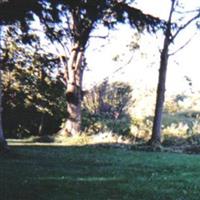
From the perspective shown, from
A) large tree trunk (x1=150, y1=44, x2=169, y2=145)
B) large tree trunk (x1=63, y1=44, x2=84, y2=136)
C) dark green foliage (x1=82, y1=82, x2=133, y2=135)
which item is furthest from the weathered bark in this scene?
dark green foliage (x1=82, y1=82, x2=133, y2=135)

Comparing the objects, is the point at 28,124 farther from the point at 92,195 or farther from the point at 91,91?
the point at 92,195

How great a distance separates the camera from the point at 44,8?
44.0 feet

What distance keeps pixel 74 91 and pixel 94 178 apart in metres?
20.7

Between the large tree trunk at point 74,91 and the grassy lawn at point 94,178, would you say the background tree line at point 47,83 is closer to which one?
the large tree trunk at point 74,91

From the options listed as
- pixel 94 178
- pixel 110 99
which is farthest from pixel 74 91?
pixel 110 99

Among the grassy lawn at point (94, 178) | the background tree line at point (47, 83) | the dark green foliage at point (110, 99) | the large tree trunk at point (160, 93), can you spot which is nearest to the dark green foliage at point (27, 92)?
the background tree line at point (47, 83)

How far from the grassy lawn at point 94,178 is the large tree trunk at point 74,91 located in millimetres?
14698

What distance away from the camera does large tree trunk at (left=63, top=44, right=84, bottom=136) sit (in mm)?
33031

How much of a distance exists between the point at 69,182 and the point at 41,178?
0.83 meters

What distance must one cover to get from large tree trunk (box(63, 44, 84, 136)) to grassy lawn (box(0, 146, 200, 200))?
14.7m

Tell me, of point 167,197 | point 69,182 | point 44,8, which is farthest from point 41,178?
point 44,8

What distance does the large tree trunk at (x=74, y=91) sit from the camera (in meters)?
33.0

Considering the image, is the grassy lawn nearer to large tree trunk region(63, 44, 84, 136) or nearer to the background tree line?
the background tree line

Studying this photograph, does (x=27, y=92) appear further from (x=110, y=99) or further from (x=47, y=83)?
(x=110, y=99)
